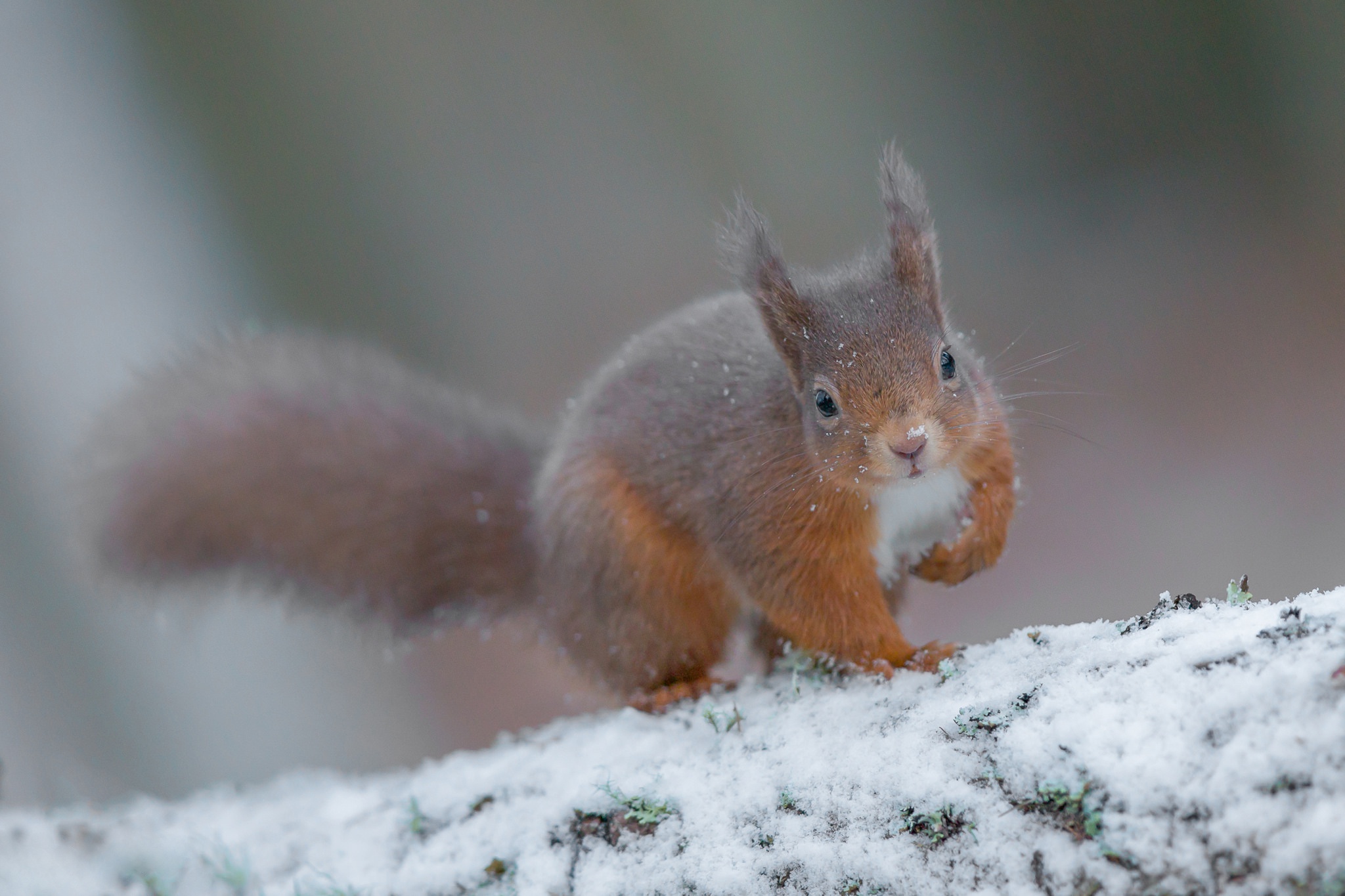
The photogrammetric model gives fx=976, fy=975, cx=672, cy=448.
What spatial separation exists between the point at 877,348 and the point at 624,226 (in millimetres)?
4539

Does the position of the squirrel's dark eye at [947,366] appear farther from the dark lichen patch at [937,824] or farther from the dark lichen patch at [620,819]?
the dark lichen patch at [620,819]

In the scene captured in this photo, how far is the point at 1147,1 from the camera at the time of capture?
474cm

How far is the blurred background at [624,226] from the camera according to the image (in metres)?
3.71

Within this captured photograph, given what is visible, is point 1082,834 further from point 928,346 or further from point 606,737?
point 606,737

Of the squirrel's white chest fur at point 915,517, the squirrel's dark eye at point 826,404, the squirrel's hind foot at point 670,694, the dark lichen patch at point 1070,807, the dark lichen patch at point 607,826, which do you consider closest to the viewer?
the dark lichen patch at point 1070,807

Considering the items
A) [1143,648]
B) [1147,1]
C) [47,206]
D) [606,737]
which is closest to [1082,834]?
[1143,648]

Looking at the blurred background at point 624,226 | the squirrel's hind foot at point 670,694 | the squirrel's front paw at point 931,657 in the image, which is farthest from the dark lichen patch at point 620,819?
the blurred background at point 624,226

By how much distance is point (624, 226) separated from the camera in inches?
236

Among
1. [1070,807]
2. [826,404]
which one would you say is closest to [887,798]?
[1070,807]

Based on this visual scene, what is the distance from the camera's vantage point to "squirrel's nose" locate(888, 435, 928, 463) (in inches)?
61.8

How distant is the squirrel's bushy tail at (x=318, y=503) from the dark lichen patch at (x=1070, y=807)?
134 cm

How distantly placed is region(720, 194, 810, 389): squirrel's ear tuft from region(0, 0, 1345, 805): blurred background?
2.31 meters

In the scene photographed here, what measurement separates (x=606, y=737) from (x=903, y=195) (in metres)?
1.17

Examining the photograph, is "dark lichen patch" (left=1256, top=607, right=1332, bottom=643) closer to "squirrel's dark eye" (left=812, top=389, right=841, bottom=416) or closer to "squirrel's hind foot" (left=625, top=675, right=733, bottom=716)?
"squirrel's dark eye" (left=812, top=389, right=841, bottom=416)
